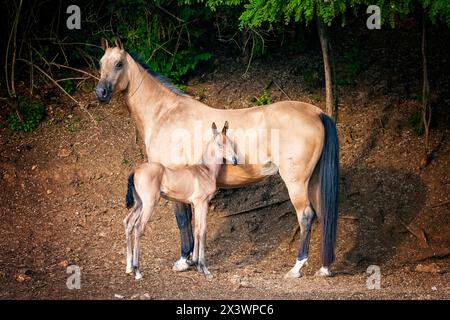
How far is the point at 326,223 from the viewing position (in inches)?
405

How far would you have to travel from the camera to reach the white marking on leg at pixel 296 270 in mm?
10273

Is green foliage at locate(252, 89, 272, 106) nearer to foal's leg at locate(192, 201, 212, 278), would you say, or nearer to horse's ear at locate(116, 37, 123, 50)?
horse's ear at locate(116, 37, 123, 50)

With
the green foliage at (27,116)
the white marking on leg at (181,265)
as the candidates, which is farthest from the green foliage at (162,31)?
the white marking on leg at (181,265)

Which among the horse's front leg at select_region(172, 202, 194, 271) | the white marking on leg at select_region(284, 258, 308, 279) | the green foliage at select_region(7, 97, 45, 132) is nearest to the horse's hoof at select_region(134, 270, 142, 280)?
the horse's front leg at select_region(172, 202, 194, 271)

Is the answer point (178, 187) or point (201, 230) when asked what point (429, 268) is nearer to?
point (201, 230)

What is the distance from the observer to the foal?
975cm

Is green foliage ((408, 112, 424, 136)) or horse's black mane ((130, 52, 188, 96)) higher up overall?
horse's black mane ((130, 52, 188, 96))

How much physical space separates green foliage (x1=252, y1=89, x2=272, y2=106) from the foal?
3445 mm

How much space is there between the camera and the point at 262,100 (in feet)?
44.7

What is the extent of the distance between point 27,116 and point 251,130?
15.7 ft


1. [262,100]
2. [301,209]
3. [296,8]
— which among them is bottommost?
[301,209]

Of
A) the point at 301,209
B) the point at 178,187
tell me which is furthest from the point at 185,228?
the point at 301,209

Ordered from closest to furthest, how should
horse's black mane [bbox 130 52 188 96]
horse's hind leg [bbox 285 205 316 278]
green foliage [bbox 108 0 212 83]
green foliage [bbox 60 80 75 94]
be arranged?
horse's hind leg [bbox 285 205 316 278] → horse's black mane [bbox 130 52 188 96] → green foliage [bbox 108 0 212 83] → green foliage [bbox 60 80 75 94]
